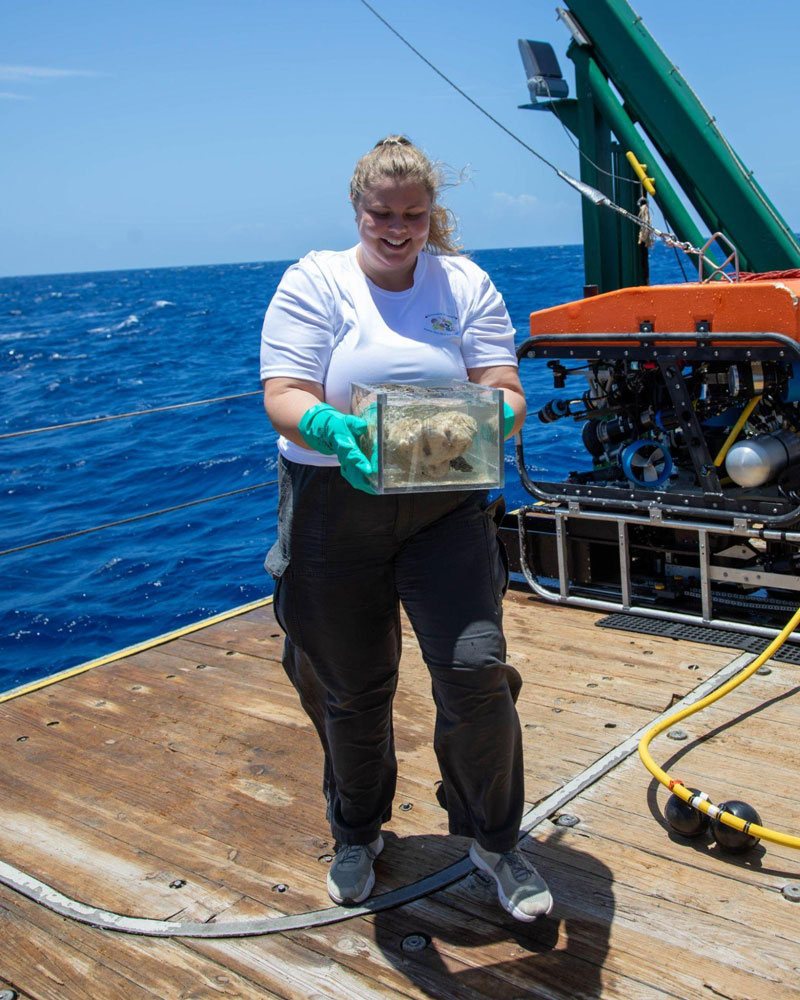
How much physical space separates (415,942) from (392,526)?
916 mm

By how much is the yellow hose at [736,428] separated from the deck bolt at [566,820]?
181 cm

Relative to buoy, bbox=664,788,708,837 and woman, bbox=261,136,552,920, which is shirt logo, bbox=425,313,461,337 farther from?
buoy, bbox=664,788,708,837

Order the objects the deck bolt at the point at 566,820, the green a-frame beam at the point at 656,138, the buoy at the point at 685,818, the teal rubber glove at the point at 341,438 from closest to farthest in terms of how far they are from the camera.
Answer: the teal rubber glove at the point at 341,438 < the buoy at the point at 685,818 < the deck bolt at the point at 566,820 < the green a-frame beam at the point at 656,138

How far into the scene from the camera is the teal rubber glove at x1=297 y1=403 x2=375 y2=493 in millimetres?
2066

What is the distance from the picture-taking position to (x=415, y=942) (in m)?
2.35

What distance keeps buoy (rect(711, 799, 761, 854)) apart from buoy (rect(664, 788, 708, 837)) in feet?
0.17

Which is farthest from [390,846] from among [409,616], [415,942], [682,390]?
[682,390]

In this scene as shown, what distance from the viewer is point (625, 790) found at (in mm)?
2953

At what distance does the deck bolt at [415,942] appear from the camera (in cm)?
233

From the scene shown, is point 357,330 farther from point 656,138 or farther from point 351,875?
point 656,138

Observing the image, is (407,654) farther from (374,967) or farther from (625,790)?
(374,967)

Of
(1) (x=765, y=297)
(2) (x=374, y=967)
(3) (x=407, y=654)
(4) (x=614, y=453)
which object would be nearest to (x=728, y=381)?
(1) (x=765, y=297)

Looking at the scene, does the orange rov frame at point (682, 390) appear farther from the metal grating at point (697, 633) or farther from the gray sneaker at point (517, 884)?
the gray sneaker at point (517, 884)


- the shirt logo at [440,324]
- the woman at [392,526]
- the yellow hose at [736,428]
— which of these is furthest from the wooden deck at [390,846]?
the shirt logo at [440,324]
